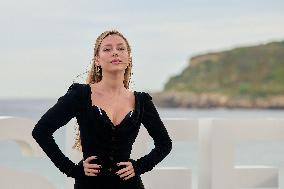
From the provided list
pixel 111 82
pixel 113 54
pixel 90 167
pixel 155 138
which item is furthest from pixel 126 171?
pixel 113 54

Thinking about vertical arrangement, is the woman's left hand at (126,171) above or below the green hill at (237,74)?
below

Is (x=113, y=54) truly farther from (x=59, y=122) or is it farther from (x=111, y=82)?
(x=59, y=122)

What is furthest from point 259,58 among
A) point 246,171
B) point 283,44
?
point 246,171

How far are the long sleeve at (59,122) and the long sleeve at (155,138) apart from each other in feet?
0.89

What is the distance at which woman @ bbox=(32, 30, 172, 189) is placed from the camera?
3256 millimetres

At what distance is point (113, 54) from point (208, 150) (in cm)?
224

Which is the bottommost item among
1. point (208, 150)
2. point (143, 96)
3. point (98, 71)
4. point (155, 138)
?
point (208, 150)

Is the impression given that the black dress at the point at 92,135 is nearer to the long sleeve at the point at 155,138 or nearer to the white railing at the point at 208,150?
the long sleeve at the point at 155,138

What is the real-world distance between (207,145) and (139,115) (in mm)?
2133

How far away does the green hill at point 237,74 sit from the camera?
202 feet

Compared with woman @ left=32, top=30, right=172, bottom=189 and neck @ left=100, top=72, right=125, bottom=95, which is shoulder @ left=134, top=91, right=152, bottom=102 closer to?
woman @ left=32, top=30, right=172, bottom=189

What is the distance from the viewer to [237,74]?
63719 millimetres

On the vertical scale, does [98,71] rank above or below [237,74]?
below

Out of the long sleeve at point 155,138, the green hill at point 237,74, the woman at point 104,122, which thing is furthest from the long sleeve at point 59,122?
the green hill at point 237,74
